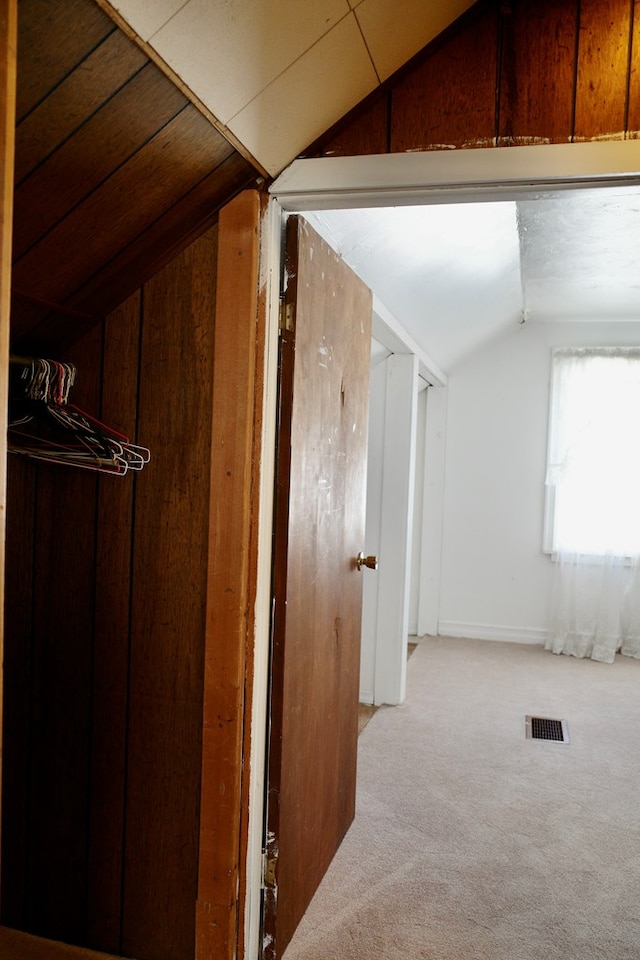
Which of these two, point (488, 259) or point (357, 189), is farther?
point (488, 259)

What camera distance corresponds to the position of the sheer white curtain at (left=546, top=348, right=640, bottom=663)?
16.3 ft

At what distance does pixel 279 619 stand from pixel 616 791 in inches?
73.2

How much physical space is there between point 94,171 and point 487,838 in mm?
2320

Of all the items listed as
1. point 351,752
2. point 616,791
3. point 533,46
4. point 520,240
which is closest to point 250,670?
point 351,752

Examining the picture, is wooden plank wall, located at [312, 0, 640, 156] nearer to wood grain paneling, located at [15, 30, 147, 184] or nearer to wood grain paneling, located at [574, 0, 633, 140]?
wood grain paneling, located at [574, 0, 633, 140]

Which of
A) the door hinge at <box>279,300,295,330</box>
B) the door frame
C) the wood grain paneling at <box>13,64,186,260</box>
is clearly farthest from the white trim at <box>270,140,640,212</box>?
the wood grain paneling at <box>13,64,186,260</box>

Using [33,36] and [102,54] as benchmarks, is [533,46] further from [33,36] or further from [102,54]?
[33,36]

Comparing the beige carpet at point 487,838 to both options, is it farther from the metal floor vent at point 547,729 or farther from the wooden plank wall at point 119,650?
the wooden plank wall at point 119,650

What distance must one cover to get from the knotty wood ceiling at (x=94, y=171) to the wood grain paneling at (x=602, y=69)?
2.34ft

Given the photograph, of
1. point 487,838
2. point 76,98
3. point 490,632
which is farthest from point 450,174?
point 490,632

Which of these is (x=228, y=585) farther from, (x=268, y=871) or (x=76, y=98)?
(x=76, y=98)

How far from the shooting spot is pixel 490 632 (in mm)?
5359

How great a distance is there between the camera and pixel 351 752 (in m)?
2.54

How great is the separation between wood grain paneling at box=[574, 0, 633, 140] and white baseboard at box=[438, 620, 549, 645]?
13.7 feet
